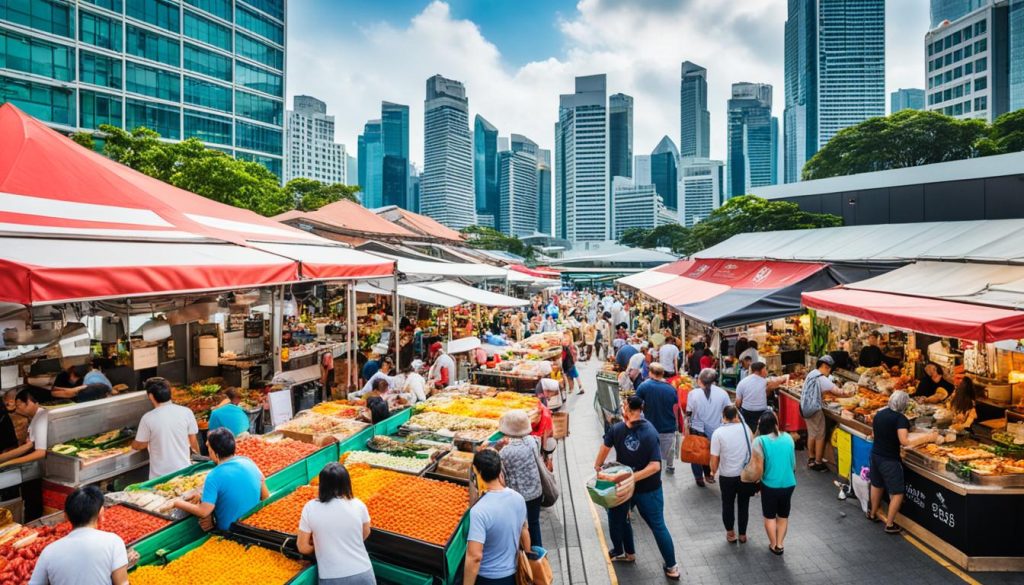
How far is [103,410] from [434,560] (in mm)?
4930

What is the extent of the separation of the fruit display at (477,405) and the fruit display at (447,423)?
0.85 feet

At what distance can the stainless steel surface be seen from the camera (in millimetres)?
5785

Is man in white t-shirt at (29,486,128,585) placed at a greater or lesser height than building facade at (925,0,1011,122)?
lesser

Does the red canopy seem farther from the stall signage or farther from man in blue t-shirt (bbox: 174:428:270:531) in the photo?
man in blue t-shirt (bbox: 174:428:270:531)

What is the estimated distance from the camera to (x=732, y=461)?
225 inches

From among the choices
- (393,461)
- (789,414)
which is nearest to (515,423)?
(393,461)

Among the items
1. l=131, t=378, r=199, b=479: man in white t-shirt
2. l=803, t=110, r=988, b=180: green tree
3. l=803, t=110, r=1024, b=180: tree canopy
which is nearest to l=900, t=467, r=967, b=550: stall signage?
l=131, t=378, r=199, b=479: man in white t-shirt

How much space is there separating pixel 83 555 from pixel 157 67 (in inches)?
2371

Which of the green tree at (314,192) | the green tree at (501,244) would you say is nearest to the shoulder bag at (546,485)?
the green tree at (314,192)

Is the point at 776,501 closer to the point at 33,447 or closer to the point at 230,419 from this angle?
the point at 230,419

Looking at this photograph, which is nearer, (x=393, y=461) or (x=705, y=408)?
(x=393, y=461)

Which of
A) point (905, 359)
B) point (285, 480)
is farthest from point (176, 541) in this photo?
point (905, 359)

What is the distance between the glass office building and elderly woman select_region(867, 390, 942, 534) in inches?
2172

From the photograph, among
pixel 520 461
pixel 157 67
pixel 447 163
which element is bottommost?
pixel 520 461
